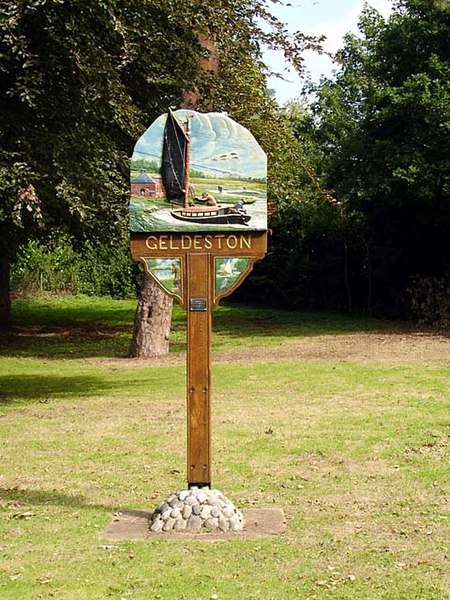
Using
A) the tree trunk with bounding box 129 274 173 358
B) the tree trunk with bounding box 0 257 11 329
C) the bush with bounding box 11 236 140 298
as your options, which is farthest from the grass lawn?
the bush with bounding box 11 236 140 298

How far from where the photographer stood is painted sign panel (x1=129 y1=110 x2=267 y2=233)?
6012 mm

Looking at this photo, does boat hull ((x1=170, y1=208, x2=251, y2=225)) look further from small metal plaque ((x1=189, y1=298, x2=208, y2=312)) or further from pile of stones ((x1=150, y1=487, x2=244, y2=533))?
pile of stones ((x1=150, y1=487, x2=244, y2=533))

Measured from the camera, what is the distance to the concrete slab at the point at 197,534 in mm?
5738

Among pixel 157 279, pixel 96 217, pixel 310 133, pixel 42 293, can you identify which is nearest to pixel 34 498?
pixel 157 279

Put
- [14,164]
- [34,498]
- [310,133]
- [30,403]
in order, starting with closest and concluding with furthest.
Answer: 1. [34,498]
2. [14,164]
3. [30,403]
4. [310,133]

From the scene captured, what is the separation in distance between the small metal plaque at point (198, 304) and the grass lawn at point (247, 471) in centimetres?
148

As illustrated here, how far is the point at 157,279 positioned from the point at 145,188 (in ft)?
2.00

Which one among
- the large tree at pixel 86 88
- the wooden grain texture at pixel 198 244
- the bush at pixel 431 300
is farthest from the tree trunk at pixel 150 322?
the wooden grain texture at pixel 198 244

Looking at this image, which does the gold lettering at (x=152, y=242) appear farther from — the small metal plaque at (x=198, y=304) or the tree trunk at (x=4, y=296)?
the tree trunk at (x=4, y=296)

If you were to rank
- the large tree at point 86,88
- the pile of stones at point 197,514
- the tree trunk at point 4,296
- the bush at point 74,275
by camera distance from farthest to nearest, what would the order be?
1. the bush at point 74,275
2. the tree trunk at point 4,296
3. the large tree at point 86,88
4. the pile of stones at point 197,514

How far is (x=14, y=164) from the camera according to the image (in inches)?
364

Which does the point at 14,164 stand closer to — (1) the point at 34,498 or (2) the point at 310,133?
(1) the point at 34,498

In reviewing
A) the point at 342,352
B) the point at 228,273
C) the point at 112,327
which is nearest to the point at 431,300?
the point at 342,352

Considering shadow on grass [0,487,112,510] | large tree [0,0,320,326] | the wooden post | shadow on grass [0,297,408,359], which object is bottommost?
shadow on grass [0,297,408,359]
